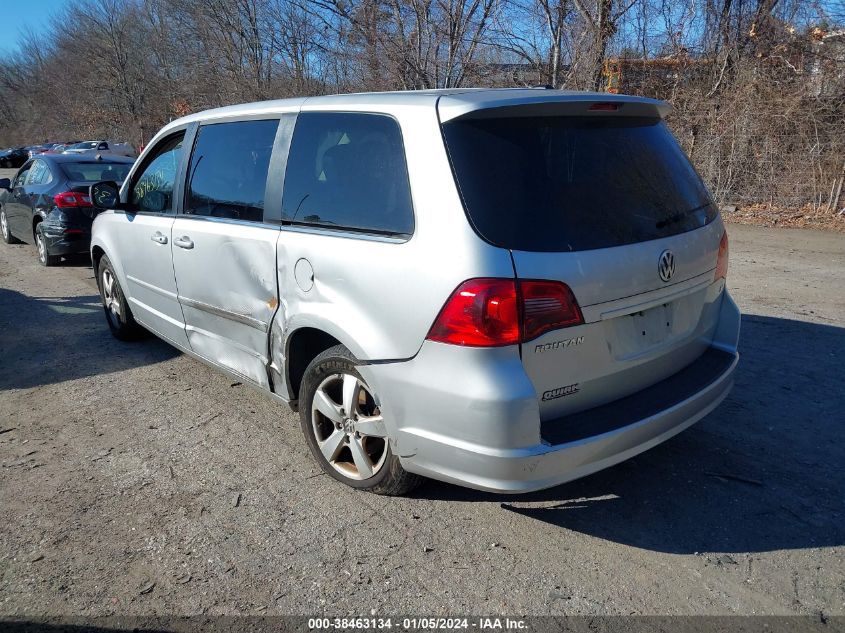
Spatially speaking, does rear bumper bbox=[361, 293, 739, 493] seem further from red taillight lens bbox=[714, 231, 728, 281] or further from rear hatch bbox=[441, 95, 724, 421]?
red taillight lens bbox=[714, 231, 728, 281]

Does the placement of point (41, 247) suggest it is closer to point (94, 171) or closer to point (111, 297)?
point (94, 171)

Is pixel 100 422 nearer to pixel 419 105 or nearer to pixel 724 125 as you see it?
pixel 419 105

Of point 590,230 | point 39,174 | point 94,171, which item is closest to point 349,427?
point 590,230

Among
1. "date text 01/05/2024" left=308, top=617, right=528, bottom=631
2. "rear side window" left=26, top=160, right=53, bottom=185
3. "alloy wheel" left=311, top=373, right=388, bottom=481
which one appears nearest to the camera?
"date text 01/05/2024" left=308, top=617, right=528, bottom=631

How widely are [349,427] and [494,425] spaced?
967 millimetres

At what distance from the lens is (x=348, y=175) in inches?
128

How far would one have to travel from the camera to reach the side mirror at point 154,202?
15.7 feet

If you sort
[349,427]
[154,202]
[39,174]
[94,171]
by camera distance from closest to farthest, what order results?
[349,427] → [154,202] → [94,171] → [39,174]

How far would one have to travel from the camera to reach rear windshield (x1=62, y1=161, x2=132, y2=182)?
920 cm

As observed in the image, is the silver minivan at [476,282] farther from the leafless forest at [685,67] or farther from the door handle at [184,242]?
the leafless forest at [685,67]

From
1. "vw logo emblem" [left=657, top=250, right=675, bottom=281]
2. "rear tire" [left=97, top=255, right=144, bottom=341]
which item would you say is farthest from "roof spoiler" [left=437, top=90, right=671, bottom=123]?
"rear tire" [left=97, top=255, right=144, bottom=341]

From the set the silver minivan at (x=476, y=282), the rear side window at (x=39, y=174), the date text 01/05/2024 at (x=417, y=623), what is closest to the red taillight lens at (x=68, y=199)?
the rear side window at (x=39, y=174)

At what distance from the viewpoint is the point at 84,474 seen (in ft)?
12.1

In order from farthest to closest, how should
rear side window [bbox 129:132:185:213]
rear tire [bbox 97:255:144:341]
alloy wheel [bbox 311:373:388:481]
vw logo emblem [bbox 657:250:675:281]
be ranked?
rear tire [bbox 97:255:144:341] → rear side window [bbox 129:132:185:213] → alloy wheel [bbox 311:373:388:481] → vw logo emblem [bbox 657:250:675:281]
